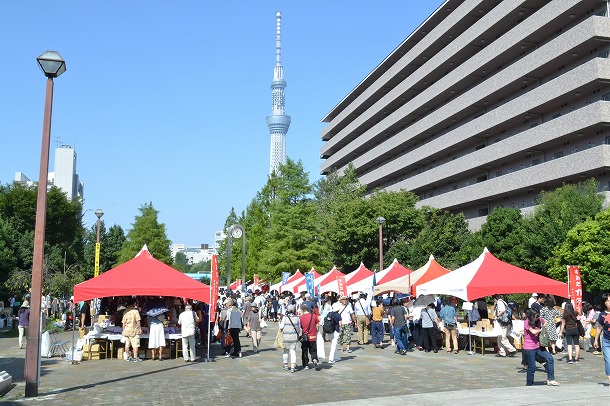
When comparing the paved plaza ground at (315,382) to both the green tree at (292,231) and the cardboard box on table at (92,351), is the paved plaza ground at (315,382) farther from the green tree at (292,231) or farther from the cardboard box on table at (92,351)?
the green tree at (292,231)

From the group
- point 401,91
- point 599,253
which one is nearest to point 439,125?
point 401,91

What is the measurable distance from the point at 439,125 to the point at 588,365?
A: 43389 mm

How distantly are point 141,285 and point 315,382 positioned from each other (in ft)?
21.5

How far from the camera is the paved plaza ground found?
441 inches

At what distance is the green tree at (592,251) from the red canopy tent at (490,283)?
1214 centimetres

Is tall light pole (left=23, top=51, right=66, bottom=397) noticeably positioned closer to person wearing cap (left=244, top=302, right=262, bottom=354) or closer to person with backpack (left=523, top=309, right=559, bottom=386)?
person wearing cap (left=244, top=302, right=262, bottom=354)

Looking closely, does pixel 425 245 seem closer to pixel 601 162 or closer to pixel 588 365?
pixel 601 162

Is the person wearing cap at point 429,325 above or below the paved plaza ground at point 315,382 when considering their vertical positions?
above

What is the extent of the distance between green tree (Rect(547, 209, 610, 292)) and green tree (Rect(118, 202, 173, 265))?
4974 cm

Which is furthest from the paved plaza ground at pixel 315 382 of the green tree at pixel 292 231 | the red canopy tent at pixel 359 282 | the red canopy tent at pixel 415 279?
the green tree at pixel 292 231

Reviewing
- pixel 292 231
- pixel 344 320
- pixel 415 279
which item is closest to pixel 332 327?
pixel 344 320

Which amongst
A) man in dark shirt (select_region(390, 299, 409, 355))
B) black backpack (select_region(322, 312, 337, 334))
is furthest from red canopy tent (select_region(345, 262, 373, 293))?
black backpack (select_region(322, 312, 337, 334))

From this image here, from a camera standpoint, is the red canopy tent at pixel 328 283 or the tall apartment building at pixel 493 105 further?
the tall apartment building at pixel 493 105

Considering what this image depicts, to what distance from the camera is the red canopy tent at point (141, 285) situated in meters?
17.6
